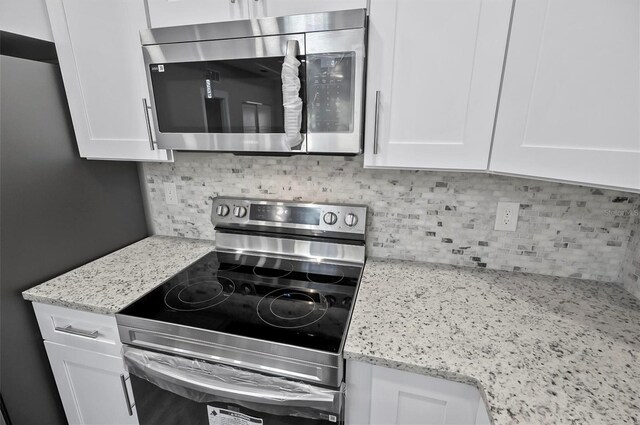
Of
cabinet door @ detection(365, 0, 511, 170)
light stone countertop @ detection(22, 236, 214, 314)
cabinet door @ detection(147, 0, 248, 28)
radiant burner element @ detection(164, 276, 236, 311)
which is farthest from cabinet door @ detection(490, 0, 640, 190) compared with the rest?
light stone countertop @ detection(22, 236, 214, 314)

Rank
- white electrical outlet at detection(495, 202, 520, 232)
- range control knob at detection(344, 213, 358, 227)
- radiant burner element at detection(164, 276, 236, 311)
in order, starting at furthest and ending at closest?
range control knob at detection(344, 213, 358, 227), white electrical outlet at detection(495, 202, 520, 232), radiant burner element at detection(164, 276, 236, 311)

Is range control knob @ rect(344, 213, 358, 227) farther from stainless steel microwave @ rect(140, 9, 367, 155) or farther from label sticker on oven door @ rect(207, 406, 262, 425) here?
label sticker on oven door @ rect(207, 406, 262, 425)

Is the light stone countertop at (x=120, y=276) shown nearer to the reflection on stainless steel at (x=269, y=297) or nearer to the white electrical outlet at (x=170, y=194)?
the reflection on stainless steel at (x=269, y=297)

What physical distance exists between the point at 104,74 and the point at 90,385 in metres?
1.22

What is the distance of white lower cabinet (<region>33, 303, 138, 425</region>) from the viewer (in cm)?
107

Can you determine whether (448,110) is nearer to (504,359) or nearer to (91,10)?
(504,359)

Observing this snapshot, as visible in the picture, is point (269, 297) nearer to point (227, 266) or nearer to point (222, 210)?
point (227, 266)

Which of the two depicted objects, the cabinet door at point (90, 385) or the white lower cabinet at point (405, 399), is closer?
the white lower cabinet at point (405, 399)

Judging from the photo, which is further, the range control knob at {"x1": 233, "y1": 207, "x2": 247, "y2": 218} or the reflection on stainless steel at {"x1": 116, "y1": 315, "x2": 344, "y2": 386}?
the range control knob at {"x1": 233, "y1": 207, "x2": 247, "y2": 218}

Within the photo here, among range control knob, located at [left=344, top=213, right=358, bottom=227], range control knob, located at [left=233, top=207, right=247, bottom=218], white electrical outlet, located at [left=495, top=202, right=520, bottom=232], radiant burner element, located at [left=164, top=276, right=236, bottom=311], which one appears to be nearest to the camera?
radiant burner element, located at [left=164, top=276, right=236, bottom=311]

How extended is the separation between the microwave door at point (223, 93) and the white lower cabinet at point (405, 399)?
71cm

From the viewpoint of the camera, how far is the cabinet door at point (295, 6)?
2.92 feet

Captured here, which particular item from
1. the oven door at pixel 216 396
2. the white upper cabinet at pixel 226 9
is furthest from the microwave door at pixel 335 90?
the oven door at pixel 216 396

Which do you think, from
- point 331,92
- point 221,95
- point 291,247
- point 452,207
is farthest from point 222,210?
point 452,207
